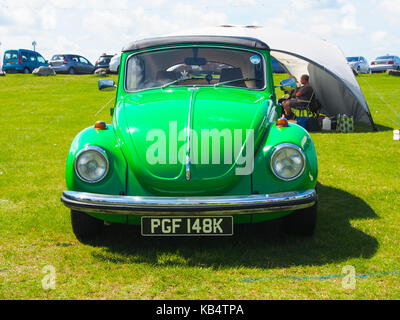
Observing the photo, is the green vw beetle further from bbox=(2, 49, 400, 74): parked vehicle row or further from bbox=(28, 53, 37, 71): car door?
bbox=(28, 53, 37, 71): car door

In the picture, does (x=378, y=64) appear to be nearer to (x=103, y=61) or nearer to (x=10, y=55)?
(x=103, y=61)

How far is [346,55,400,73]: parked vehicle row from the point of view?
3503 cm

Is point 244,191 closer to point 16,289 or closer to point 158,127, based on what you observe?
point 158,127

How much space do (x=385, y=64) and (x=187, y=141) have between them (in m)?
34.6

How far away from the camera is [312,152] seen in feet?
13.5

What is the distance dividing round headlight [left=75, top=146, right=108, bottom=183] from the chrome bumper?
0.65ft

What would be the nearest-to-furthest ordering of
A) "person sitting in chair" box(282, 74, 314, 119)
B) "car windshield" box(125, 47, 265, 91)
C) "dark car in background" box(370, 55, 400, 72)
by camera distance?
1. "car windshield" box(125, 47, 265, 91)
2. "person sitting in chair" box(282, 74, 314, 119)
3. "dark car in background" box(370, 55, 400, 72)

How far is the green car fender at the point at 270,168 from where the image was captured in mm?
3859

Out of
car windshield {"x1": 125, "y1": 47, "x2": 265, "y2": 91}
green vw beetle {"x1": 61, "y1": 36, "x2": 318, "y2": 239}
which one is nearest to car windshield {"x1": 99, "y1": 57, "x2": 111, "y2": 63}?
car windshield {"x1": 125, "y1": 47, "x2": 265, "y2": 91}

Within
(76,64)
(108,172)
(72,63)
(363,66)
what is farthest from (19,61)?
(108,172)

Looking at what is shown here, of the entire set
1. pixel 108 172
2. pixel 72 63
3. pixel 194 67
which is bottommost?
pixel 108 172
